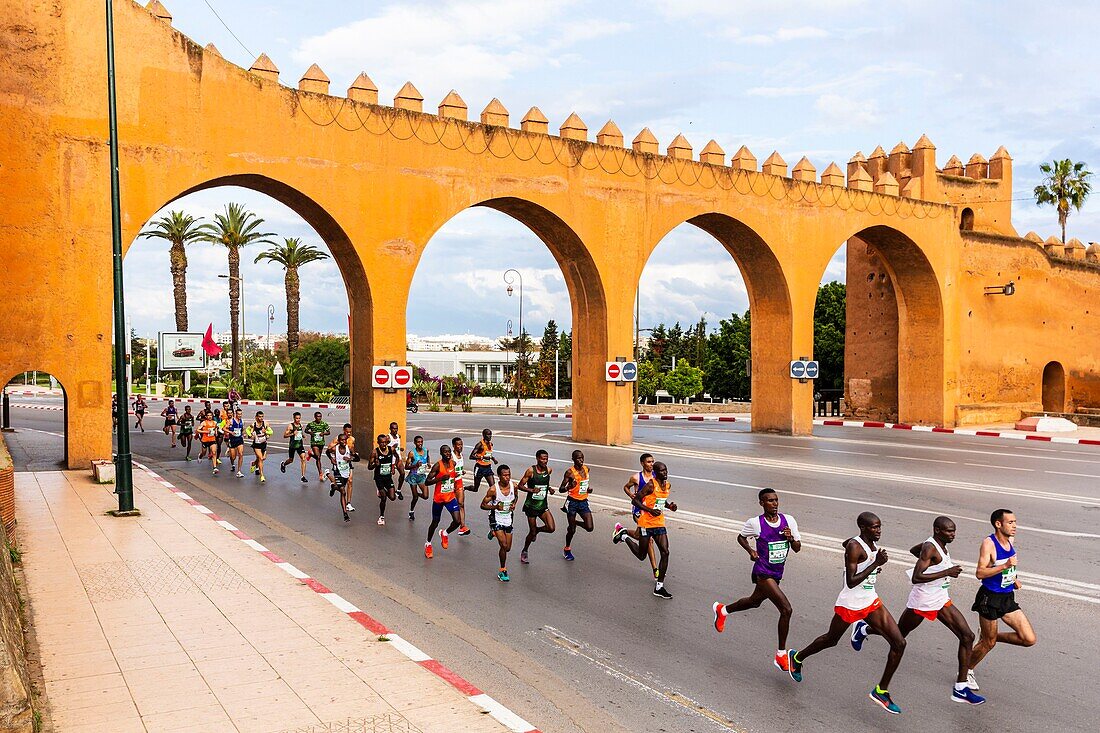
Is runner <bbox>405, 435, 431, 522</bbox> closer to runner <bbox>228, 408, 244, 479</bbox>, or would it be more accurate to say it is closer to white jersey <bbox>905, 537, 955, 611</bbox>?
white jersey <bbox>905, 537, 955, 611</bbox>

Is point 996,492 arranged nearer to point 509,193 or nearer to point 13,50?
point 509,193

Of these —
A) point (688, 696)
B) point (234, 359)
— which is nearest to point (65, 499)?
point (688, 696)

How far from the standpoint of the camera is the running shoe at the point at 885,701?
254 inches

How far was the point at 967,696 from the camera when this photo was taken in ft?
21.7

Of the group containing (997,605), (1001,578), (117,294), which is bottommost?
(997,605)

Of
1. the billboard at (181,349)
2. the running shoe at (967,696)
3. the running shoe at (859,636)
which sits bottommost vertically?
the running shoe at (967,696)

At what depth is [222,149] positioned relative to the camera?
19750 millimetres

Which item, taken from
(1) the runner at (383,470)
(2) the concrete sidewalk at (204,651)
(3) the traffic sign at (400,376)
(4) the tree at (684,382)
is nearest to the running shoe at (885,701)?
(2) the concrete sidewalk at (204,651)

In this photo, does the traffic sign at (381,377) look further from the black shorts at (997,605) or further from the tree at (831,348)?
the tree at (831,348)

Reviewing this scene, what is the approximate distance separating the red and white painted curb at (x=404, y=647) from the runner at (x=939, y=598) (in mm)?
2981

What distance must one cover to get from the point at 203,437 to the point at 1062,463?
2263 cm

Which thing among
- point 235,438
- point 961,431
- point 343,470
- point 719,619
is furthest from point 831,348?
point 719,619

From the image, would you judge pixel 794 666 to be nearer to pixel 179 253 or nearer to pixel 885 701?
pixel 885 701

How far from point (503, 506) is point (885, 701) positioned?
545 cm
